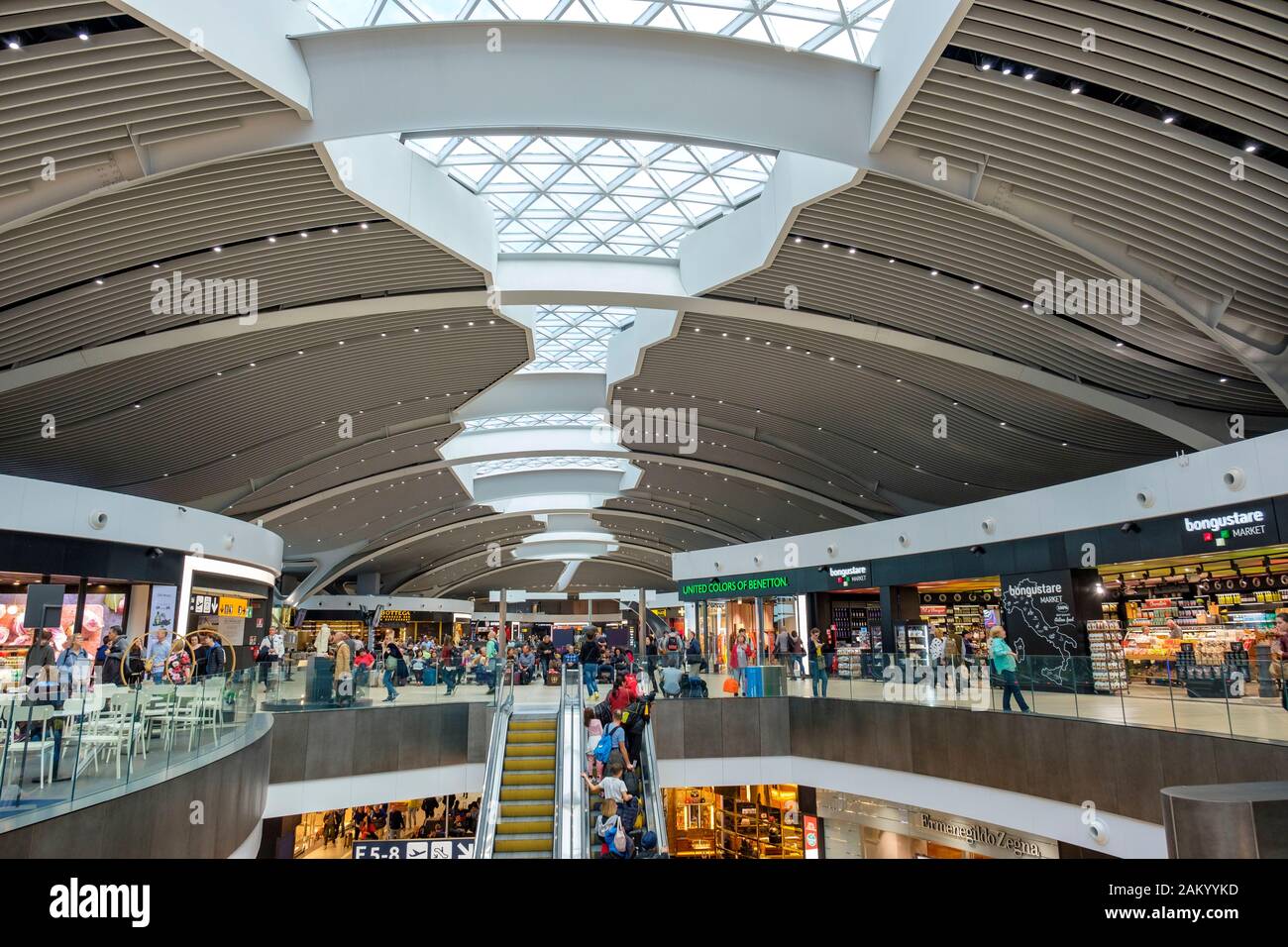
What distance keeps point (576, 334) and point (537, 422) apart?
9963 millimetres

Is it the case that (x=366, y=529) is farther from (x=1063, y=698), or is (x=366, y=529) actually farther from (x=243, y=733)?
(x=1063, y=698)

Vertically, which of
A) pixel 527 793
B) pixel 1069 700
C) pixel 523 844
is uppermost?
pixel 1069 700

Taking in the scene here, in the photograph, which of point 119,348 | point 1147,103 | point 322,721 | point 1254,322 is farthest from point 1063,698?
point 119,348

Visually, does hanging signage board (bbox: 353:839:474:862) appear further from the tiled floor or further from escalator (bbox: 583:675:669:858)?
the tiled floor

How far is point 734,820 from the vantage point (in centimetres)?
2252

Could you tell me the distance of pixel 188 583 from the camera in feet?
72.2

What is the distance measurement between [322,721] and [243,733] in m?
5.34

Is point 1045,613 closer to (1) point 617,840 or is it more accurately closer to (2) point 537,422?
(1) point 617,840

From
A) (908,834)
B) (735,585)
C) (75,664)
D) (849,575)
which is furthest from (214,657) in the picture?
(735,585)

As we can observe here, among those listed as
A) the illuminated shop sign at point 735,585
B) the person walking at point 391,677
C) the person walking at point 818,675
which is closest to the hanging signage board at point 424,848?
the person walking at point 391,677

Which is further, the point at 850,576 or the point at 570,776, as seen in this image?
the point at 850,576

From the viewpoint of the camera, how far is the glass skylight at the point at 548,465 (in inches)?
1729

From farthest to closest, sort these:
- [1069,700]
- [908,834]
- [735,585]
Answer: [735,585] < [908,834] < [1069,700]

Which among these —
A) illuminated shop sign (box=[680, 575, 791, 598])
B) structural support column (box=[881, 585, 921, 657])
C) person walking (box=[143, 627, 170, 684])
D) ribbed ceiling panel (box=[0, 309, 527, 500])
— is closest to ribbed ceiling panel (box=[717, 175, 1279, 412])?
ribbed ceiling panel (box=[0, 309, 527, 500])
